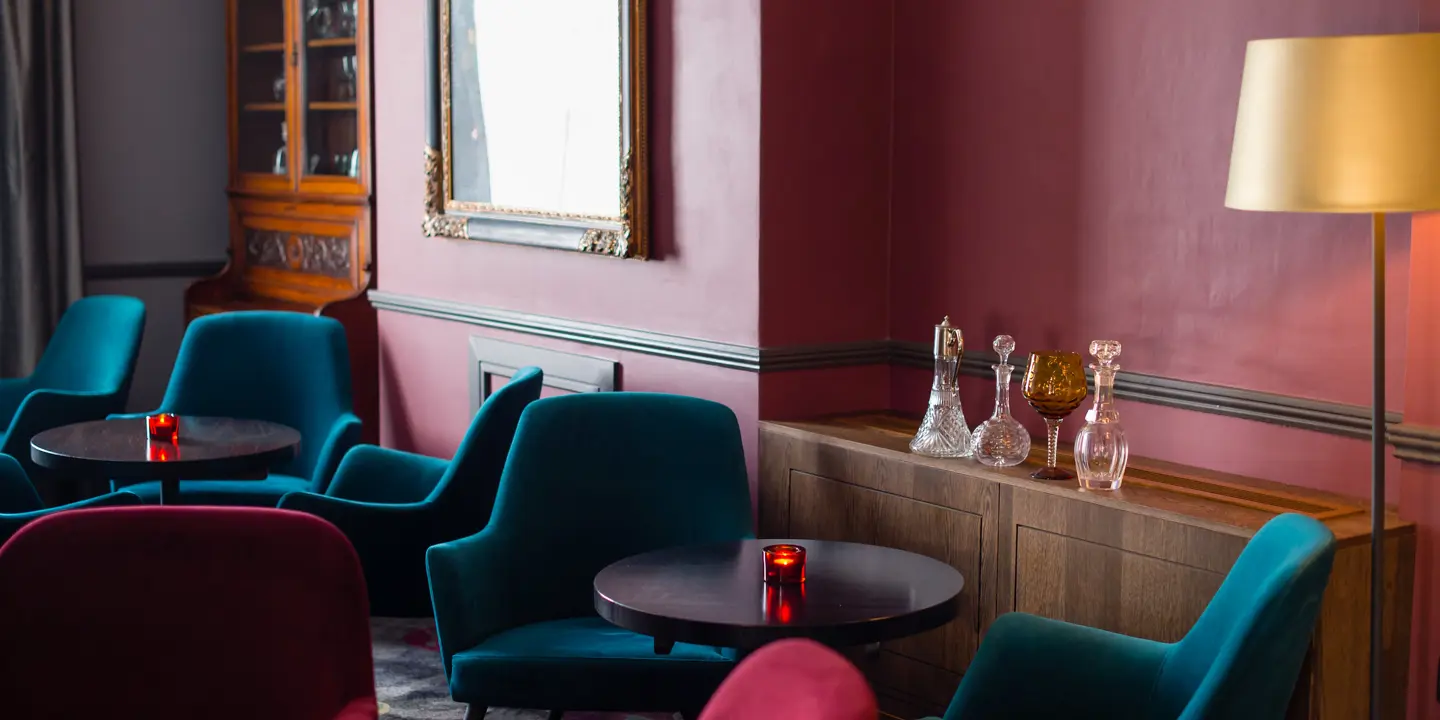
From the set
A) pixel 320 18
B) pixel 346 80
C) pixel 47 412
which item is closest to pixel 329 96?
pixel 346 80

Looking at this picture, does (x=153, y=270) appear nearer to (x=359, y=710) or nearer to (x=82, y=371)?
(x=82, y=371)

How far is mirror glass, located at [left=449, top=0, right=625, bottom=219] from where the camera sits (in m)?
3.75

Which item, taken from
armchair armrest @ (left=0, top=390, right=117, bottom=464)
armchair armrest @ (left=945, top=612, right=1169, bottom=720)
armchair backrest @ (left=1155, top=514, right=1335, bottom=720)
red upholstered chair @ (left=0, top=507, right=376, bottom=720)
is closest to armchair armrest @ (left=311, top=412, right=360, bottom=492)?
armchair armrest @ (left=0, top=390, right=117, bottom=464)

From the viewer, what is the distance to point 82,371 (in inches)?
193

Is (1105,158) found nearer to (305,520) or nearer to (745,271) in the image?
(745,271)

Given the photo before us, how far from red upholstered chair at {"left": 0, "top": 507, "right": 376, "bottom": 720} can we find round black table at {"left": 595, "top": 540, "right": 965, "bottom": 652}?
1.67 ft

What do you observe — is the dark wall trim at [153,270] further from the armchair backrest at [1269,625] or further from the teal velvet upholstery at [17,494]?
the armchair backrest at [1269,625]

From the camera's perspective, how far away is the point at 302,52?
537 cm

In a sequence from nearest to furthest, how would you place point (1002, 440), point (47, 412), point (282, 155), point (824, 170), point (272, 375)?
1. point (1002, 440)
2. point (824, 170)
3. point (272, 375)
4. point (47, 412)
5. point (282, 155)

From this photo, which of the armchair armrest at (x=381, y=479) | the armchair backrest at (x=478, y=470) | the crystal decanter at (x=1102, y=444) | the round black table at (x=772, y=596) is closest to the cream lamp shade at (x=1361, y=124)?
the crystal decanter at (x=1102, y=444)

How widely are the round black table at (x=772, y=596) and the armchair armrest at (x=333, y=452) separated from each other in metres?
1.65

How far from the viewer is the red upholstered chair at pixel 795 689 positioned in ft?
4.16

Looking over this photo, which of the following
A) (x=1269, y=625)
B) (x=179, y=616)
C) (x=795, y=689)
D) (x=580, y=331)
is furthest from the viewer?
(x=580, y=331)

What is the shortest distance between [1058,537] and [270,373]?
257 centimetres
